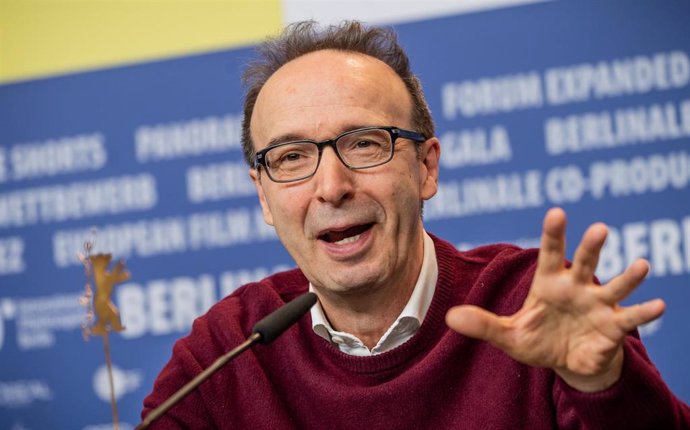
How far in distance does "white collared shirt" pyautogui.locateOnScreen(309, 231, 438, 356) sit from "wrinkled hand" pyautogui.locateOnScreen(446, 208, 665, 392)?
0.56 meters

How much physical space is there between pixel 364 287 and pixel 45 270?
215 centimetres

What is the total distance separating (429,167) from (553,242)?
0.81 metres

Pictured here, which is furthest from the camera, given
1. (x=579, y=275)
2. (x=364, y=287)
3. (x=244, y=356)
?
(x=244, y=356)

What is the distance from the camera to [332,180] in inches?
69.3

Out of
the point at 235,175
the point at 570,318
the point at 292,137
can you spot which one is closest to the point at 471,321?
the point at 570,318

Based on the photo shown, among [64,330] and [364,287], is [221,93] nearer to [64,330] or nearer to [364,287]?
[64,330]

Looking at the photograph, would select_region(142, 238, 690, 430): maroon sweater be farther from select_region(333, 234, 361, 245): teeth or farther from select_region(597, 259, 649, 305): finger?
select_region(597, 259, 649, 305): finger

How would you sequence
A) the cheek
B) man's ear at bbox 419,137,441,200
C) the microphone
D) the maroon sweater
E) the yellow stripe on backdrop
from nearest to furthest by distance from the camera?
the microphone
the maroon sweater
the cheek
man's ear at bbox 419,137,441,200
the yellow stripe on backdrop

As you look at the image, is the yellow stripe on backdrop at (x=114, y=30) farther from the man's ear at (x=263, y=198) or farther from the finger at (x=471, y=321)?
the finger at (x=471, y=321)

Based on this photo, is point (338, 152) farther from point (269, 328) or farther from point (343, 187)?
point (269, 328)

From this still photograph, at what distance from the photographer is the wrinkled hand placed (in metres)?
1.23

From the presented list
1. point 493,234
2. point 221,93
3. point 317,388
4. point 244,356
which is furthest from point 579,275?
point 221,93

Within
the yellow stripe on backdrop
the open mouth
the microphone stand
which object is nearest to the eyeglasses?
the open mouth

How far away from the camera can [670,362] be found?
9.78 ft
